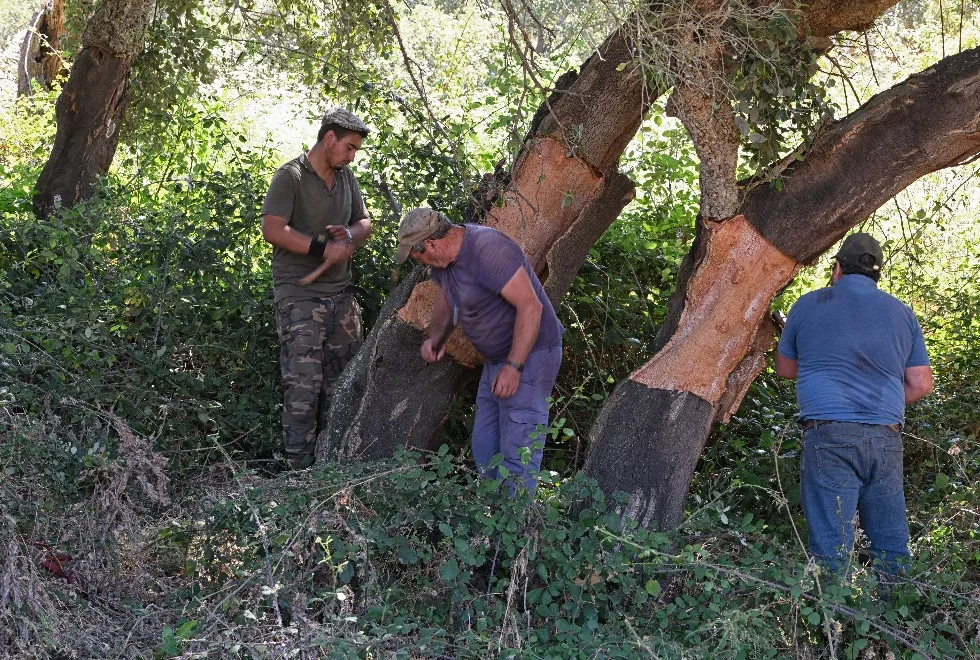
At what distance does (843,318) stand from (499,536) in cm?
179

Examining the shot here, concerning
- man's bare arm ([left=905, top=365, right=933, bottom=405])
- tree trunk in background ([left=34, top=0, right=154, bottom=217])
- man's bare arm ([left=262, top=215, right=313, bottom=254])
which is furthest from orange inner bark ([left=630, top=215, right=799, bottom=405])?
tree trunk in background ([left=34, top=0, right=154, bottom=217])

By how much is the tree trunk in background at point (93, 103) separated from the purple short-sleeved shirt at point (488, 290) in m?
4.44

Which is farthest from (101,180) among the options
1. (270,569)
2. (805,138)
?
(805,138)

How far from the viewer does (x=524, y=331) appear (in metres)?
4.80

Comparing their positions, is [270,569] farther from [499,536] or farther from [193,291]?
[193,291]

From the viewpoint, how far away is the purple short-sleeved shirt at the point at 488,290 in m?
4.80

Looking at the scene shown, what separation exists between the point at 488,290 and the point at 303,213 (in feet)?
4.46

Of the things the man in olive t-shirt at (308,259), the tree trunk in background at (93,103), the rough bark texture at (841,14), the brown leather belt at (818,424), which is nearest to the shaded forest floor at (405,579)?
the brown leather belt at (818,424)

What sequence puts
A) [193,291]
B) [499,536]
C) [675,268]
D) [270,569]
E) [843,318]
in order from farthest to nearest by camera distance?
[675,268], [193,291], [843,318], [499,536], [270,569]

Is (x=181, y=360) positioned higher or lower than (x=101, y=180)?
lower

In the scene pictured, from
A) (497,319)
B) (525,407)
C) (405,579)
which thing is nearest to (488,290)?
(497,319)

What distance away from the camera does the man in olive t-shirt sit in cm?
558

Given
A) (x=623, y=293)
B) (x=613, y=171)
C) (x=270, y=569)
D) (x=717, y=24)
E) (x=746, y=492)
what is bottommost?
(x=270, y=569)

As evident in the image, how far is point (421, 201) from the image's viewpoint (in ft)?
20.2
